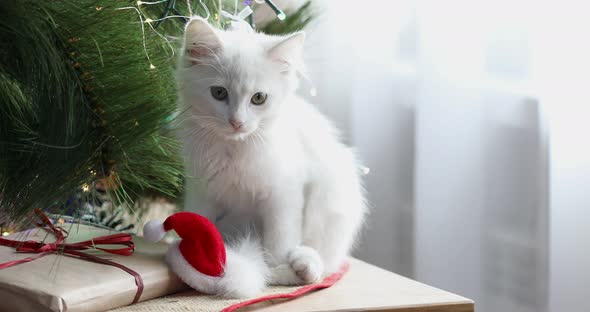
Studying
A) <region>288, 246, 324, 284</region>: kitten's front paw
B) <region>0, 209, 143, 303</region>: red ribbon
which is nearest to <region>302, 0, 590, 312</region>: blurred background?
<region>288, 246, 324, 284</region>: kitten's front paw

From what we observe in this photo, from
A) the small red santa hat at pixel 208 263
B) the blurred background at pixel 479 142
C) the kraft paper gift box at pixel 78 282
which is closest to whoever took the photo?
the kraft paper gift box at pixel 78 282

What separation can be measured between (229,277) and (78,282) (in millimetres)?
178

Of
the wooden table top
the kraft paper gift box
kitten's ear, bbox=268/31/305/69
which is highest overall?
kitten's ear, bbox=268/31/305/69

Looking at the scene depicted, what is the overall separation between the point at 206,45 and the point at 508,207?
22.9 inches

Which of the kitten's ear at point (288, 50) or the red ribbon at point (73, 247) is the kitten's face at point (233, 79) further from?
the red ribbon at point (73, 247)

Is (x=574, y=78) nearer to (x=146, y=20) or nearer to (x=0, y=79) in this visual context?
(x=146, y=20)

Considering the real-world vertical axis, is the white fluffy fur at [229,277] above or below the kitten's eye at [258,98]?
below

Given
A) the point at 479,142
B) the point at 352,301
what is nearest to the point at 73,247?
the point at 352,301

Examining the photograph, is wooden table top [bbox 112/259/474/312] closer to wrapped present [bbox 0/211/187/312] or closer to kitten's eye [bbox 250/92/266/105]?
wrapped present [bbox 0/211/187/312]

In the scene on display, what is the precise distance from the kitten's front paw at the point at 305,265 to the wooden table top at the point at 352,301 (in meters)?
0.02

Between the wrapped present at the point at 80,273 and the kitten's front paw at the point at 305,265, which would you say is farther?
the kitten's front paw at the point at 305,265

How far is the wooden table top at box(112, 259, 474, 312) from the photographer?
850 mm

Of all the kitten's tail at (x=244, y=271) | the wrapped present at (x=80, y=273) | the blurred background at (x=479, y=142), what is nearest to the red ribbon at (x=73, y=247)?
the wrapped present at (x=80, y=273)

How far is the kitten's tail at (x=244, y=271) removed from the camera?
87 centimetres
